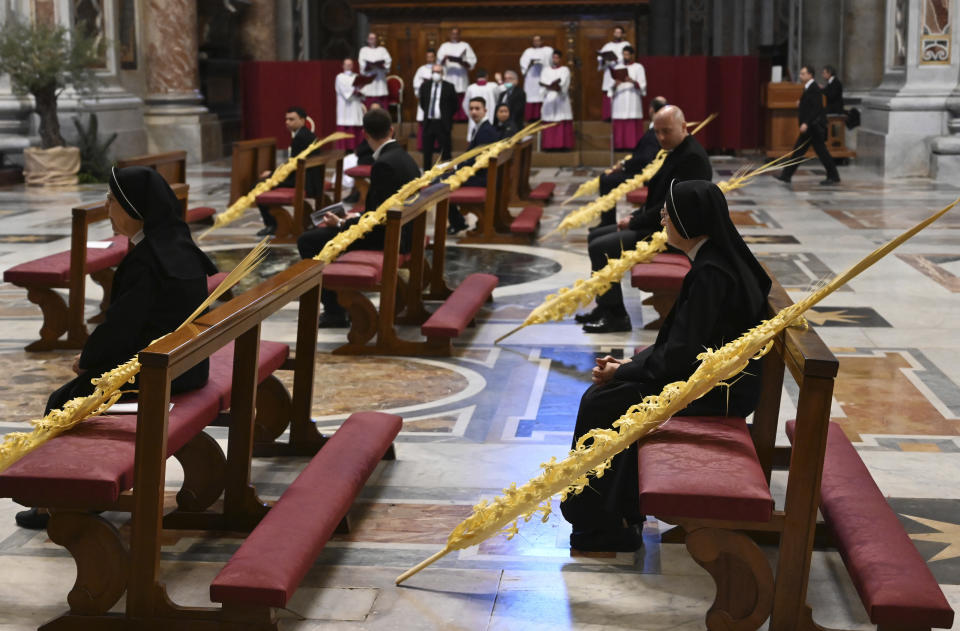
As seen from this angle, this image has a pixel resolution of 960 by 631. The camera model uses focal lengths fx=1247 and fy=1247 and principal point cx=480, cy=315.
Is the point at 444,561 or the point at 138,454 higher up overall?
the point at 138,454

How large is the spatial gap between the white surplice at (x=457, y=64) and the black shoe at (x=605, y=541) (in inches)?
726

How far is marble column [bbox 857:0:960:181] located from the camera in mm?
16562

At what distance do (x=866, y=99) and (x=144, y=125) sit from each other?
11.6 meters

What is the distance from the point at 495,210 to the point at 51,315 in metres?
5.50

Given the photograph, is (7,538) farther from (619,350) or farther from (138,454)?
(619,350)

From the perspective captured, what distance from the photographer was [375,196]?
8008mm

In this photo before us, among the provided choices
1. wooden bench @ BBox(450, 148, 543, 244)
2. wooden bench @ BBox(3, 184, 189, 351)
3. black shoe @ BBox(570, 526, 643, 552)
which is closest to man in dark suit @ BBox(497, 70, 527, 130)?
wooden bench @ BBox(450, 148, 543, 244)

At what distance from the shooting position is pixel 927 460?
5188 mm

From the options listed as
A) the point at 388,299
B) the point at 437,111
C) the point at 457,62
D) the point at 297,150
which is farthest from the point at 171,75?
the point at 388,299

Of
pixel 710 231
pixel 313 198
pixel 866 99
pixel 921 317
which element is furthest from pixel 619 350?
pixel 866 99

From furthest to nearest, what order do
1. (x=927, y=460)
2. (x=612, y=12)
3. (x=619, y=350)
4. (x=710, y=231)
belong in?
(x=612, y=12) < (x=619, y=350) < (x=927, y=460) < (x=710, y=231)

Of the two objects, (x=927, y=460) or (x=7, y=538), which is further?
(x=927, y=460)

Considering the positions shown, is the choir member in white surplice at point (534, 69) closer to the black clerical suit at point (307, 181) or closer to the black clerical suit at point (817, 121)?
the black clerical suit at point (817, 121)

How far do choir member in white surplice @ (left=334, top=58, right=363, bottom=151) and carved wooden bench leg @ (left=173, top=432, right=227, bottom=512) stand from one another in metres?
17.8
